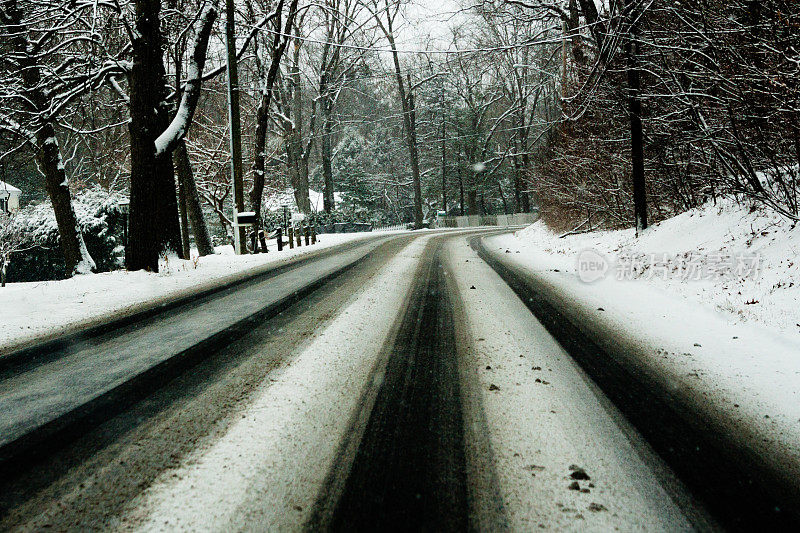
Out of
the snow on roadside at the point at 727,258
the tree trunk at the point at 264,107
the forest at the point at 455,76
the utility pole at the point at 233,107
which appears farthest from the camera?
the tree trunk at the point at 264,107

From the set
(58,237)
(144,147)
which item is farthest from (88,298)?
(58,237)

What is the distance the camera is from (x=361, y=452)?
2.03 m

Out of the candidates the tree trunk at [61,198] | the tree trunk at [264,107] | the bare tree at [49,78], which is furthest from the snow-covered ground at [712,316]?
the tree trunk at [61,198]

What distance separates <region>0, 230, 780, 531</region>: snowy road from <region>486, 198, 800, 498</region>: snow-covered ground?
0.63m

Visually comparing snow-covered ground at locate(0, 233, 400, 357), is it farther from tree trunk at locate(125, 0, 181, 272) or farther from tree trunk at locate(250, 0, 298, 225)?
tree trunk at locate(250, 0, 298, 225)

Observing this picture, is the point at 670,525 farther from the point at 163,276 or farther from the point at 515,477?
the point at 163,276

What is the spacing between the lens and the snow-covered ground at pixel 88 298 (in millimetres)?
4738

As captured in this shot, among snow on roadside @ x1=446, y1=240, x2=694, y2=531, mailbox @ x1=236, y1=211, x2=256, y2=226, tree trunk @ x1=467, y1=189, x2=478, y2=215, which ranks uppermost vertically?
tree trunk @ x1=467, y1=189, x2=478, y2=215

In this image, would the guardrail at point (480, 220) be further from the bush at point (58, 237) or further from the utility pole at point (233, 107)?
the utility pole at point (233, 107)

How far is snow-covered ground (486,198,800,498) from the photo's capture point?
2.52 meters

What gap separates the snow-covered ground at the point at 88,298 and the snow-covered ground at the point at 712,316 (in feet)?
17.6

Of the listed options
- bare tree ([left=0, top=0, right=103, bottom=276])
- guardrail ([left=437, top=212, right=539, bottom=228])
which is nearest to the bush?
bare tree ([left=0, top=0, right=103, bottom=276])

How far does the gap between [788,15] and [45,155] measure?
16.2 m

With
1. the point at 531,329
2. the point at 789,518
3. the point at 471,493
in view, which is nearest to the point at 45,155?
the point at 531,329
